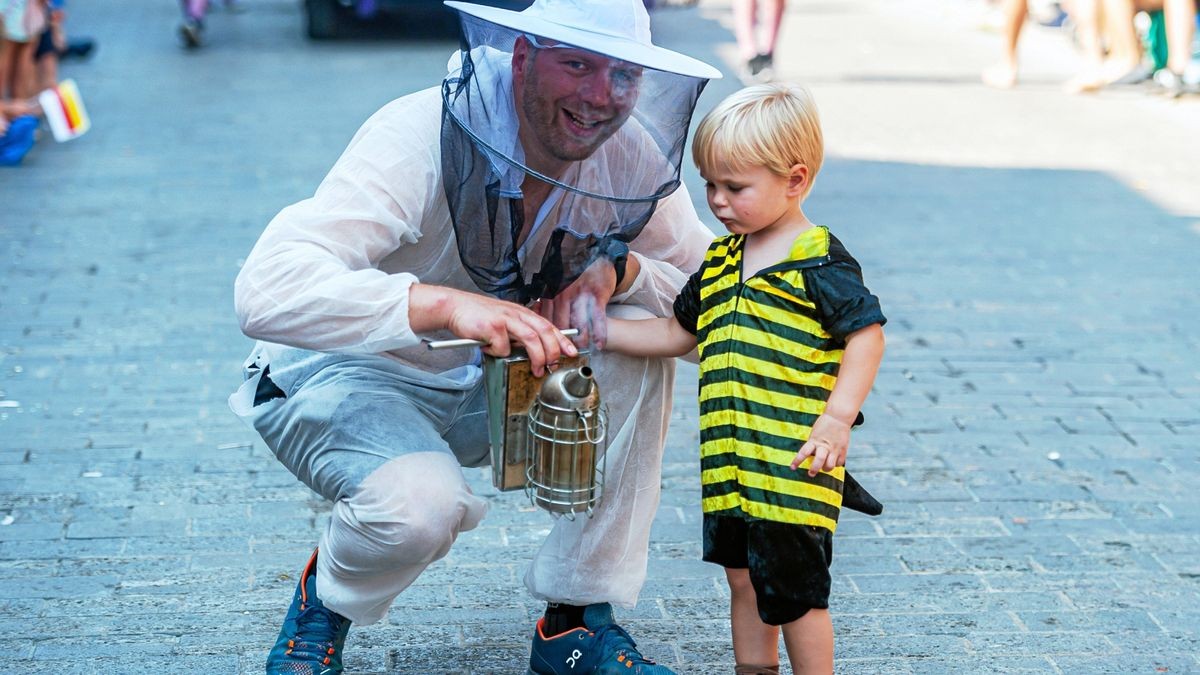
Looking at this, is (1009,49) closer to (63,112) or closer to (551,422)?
(63,112)

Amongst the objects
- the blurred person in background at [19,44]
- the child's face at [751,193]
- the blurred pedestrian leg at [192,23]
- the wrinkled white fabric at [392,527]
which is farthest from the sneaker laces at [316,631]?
the blurred pedestrian leg at [192,23]

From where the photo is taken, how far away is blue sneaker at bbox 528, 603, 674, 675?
9.70 ft

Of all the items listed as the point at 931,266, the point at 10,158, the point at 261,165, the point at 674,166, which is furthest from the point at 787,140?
the point at 10,158

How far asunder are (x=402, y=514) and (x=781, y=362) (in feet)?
2.49

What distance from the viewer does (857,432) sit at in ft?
15.3

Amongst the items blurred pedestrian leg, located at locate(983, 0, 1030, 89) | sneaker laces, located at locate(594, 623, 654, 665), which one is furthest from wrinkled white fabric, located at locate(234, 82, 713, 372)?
blurred pedestrian leg, located at locate(983, 0, 1030, 89)

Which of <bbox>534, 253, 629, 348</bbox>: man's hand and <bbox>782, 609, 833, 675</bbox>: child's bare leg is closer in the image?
<bbox>782, 609, 833, 675</bbox>: child's bare leg

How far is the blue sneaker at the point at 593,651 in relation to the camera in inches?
116

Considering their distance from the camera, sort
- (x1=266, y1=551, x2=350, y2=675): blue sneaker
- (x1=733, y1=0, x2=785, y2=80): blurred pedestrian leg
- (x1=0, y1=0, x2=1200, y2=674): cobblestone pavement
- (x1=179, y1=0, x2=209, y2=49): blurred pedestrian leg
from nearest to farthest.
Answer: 1. (x1=266, y1=551, x2=350, y2=675): blue sneaker
2. (x1=0, y1=0, x2=1200, y2=674): cobblestone pavement
3. (x1=733, y1=0, x2=785, y2=80): blurred pedestrian leg
4. (x1=179, y1=0, x2=209, y2=49): blurred pedestrian leg

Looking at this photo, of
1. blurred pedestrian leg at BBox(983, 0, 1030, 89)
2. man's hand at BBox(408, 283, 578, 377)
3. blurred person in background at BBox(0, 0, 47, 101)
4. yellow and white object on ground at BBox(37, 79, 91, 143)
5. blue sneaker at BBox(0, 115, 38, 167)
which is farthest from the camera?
blurred pedestrian leg at BBox(983, 0, 1030, 89)

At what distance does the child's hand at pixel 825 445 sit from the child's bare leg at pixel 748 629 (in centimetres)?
38

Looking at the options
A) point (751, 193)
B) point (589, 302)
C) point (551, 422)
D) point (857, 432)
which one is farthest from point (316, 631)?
point (857, 432)

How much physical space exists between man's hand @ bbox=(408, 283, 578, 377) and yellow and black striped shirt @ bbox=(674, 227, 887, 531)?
0.33 meters

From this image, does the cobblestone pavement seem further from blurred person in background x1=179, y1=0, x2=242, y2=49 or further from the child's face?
blurred person in background x1=179, y1=0, x2=242, y2=49
